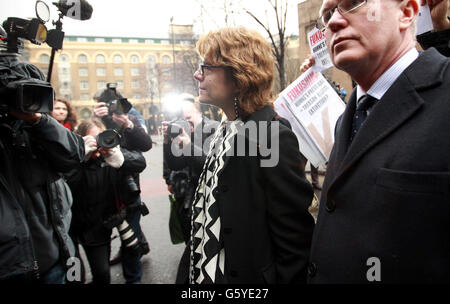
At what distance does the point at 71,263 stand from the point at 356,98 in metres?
1.83

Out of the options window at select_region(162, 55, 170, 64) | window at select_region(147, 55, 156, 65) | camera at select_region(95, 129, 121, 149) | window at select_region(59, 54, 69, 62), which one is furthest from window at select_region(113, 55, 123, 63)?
camera at select_region(95, 129, 121, 149)

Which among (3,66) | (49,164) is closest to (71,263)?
(49,164)

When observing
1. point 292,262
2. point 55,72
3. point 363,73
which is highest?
point 55,72

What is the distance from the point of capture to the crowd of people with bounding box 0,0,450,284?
823 mm

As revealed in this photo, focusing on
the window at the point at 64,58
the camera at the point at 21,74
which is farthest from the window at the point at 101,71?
the camera at the point at 21,74

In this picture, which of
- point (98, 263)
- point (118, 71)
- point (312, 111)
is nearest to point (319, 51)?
point (312, 111)

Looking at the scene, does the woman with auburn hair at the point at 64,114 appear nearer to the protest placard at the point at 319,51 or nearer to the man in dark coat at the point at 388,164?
the protest placard at the point at 319,51

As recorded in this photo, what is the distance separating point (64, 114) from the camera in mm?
3580

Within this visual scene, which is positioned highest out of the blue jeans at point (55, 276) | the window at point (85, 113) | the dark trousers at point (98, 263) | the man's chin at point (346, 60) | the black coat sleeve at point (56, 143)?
the window at point (85, 113)

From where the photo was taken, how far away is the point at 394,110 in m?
0.91

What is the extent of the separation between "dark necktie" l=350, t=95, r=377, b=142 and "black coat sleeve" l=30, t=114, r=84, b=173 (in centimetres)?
157

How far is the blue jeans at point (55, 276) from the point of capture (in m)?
1.56

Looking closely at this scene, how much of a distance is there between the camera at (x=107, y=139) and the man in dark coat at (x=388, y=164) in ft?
5.89
